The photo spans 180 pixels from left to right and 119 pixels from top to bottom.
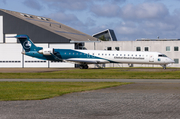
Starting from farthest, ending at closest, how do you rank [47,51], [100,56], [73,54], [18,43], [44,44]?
[44,44]
[18,43]
[73,54]
[47,51]
[100,56]

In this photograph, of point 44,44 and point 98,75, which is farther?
point 44,44

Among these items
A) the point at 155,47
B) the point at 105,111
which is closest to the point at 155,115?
the point at 105,111

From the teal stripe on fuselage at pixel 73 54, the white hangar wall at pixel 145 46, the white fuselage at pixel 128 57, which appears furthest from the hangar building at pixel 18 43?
the white fuselage at pixel 128 57

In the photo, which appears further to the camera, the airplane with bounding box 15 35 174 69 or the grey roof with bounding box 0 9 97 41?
the grey roof with bounding box 0 9 97 41

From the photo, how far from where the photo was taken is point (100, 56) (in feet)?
153

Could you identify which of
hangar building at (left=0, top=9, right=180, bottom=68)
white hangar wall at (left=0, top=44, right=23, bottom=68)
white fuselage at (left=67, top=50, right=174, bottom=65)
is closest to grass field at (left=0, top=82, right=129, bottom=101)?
white fuselage at (left=67, top=50, right=174, bottom=65)

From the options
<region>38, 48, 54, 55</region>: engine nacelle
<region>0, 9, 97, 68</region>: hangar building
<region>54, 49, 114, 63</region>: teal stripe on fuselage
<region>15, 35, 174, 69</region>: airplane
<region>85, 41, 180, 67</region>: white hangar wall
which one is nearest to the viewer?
<region>15, 35, 174, 69</region>: airplane

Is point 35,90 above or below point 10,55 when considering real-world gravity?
below

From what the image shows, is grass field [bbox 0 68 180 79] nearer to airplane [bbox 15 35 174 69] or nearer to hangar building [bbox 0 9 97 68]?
airplane [bbox 15 35 174 69]

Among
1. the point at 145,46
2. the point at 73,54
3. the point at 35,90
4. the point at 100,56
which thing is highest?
the point at 145,46

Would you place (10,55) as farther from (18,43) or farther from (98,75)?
(98,75)

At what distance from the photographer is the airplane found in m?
45.3

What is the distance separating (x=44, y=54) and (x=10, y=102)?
35309 mm

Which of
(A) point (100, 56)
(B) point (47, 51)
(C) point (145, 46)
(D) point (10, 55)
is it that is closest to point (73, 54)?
(B) point (47, 51)
